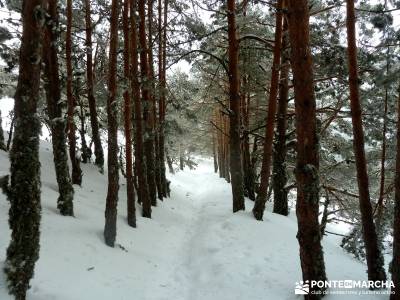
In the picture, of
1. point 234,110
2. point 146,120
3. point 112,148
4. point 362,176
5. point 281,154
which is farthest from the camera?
point 281,154

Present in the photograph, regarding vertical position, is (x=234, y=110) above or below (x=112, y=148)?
above

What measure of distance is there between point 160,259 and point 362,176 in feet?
15.0

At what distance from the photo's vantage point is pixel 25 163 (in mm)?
4473

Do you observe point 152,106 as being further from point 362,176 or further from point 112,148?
point 362,176

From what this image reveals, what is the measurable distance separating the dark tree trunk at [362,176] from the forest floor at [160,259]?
23.3 inches

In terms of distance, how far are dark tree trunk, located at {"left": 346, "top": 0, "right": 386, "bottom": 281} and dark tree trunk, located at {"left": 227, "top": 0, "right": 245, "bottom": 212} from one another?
4778 millimetres

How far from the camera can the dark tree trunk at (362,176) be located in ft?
20.3

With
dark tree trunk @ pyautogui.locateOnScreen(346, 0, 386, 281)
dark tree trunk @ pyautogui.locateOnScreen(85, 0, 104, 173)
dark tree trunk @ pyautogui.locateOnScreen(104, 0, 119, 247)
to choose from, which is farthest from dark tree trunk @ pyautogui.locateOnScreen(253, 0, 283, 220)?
dark tree trunk @ pyautogui.locateOnScreen(85, 0, 104, 173)

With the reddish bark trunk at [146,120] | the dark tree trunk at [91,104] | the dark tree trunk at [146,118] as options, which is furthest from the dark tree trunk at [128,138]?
the dark tree trunk at [91,104]

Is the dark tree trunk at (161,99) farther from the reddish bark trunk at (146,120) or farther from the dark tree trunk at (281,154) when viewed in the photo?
the dark tree trunk at (281,154)

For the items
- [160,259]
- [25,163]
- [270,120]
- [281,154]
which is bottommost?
[160,259]

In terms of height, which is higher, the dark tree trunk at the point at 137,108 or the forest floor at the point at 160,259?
the dark tree trunk at the point at 137,108

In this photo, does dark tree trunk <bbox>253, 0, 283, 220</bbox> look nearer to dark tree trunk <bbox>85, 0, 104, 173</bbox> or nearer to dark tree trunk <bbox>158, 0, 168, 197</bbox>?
dark tree trunk <bbox>158, 0, 168, 197</bbox>

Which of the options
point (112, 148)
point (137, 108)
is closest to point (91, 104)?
point (137, 108)
